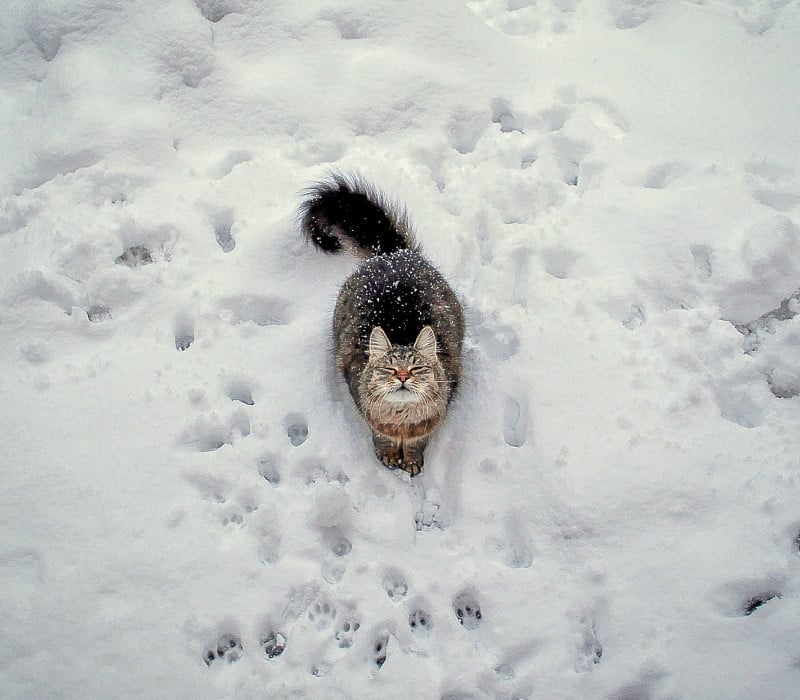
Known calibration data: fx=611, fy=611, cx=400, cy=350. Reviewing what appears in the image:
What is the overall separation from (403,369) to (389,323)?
400 mm

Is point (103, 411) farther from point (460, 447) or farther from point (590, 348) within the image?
point (590, 348)

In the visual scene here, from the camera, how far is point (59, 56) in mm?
4215

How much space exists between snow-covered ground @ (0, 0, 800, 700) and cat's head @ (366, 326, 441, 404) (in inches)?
16.1

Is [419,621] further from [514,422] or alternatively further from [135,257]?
[135,257]

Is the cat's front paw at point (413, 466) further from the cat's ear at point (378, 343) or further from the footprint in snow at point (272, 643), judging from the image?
the footprint in snow at point (272, 643)

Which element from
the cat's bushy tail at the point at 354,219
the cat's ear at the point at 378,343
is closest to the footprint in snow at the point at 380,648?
the cat's ear at the point at 378,343

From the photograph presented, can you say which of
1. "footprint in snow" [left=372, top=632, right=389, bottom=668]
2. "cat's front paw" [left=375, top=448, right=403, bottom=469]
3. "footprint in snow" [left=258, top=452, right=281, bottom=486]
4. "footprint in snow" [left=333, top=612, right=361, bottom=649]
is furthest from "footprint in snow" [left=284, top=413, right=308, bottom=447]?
"footprint in snow" [left=372, top=632, right=389, bottom=668]

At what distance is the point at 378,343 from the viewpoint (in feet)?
9.07

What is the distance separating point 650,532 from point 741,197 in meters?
2.12

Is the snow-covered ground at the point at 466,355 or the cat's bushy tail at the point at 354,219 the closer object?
the snow-covered ground at the point at 466,355

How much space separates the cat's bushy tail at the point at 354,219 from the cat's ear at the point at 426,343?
3.13 ft

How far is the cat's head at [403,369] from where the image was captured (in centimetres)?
269

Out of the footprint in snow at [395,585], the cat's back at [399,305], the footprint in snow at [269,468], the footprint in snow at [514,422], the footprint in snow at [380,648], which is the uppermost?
the cat's back at [399,305]

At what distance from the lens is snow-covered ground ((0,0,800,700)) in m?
2.46
